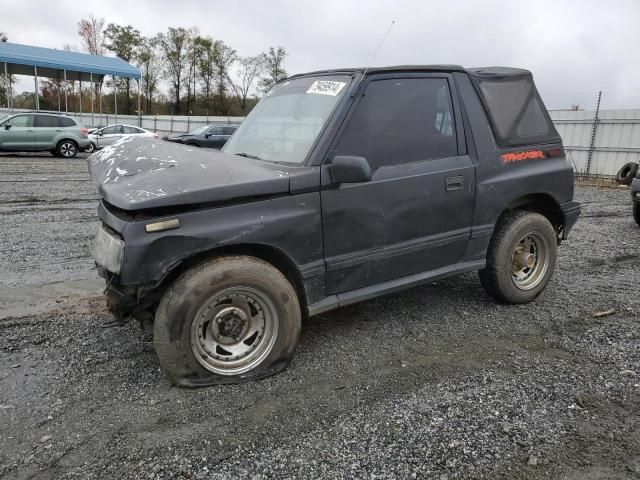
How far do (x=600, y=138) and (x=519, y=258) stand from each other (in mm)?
13771

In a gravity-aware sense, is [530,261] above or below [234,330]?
above

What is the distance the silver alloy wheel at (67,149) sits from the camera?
18538mm

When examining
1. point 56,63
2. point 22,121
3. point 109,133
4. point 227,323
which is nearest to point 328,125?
point 227,323

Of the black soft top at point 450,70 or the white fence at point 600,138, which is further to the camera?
the white fence at point 600,138

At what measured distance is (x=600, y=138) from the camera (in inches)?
612

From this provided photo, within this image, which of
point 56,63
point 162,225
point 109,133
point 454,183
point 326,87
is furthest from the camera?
point 56,63

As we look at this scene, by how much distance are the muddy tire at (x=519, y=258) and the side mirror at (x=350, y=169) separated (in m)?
1.70

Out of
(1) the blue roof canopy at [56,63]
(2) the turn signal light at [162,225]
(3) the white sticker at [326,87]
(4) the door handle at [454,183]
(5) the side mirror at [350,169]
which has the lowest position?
(2) the turn signal light at [162,225]

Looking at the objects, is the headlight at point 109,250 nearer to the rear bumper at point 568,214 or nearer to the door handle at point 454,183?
the door handle at point 454,183

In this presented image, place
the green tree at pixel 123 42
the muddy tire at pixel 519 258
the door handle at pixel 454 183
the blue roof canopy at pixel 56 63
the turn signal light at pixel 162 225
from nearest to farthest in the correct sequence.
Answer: the turn signal light at pixel 162 225
the door handle at pixel 454 183
the muddy tire at pixel 519 258
the blue roof canopy at pixel 56 63
the green tree at pixel 123 42

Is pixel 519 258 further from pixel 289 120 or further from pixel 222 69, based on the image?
pixel 222 69

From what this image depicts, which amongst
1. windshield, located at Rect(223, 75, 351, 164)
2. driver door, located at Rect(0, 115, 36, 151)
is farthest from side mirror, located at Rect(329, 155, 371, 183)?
driver door, located at Rect(0, 115, 36, 151)

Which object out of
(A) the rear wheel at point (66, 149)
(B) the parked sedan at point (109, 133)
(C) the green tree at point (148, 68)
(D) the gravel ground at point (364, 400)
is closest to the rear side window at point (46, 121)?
(A) the rear wheel at point (66, 149)

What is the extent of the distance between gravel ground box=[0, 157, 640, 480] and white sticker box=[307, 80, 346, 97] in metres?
1.82
